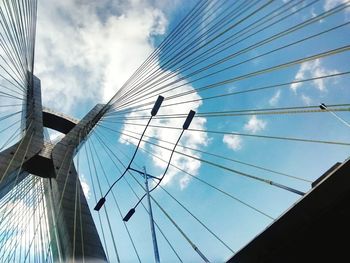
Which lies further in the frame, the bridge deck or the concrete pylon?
the concrete pylon

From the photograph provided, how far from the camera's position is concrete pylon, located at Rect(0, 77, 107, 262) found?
848cm

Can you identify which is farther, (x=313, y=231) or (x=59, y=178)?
(x=59, y=178)

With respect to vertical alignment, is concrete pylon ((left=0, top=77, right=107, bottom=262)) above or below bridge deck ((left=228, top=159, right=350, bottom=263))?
below

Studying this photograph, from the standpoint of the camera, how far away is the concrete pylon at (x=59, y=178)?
27.8ft

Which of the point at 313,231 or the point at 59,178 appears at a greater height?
the point at 313,231

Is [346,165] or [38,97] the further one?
[38,97]

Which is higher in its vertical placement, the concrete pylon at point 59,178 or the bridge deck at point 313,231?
the bridge deck at point 313,231

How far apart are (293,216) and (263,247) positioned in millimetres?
A: 540

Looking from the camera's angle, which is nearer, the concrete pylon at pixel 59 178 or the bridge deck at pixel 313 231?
the bridge deck at pixel 313 231

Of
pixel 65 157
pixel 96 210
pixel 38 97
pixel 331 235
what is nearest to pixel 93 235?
pixel 96 210

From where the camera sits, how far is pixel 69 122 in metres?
19.0

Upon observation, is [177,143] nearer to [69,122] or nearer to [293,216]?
[293,216]

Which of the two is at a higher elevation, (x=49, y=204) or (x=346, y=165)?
(x=346, y=165)

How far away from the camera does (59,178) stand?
11.1 metres
